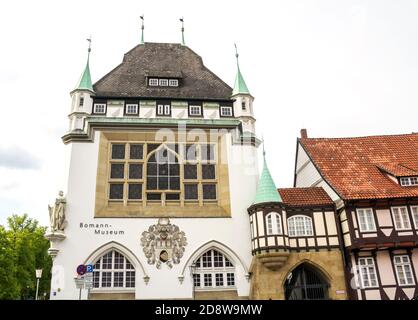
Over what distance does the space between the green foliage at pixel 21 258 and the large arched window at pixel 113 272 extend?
13.0 meters

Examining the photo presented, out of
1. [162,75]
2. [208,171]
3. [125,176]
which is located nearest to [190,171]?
[208,171]

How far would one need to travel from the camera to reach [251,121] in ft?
81.0

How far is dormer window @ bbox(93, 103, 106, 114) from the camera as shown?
939 inches

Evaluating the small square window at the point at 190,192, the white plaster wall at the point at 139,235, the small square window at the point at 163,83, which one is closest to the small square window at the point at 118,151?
the white plaster wall at the point at 139,235

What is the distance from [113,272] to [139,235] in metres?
2.37

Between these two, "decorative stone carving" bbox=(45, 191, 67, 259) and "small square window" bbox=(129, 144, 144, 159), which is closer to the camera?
"decorative stone carving" bbox=(45, 191, 67, 259)

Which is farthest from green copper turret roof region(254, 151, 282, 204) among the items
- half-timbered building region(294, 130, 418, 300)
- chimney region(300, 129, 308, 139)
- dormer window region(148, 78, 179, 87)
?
dormer window region(148, 78, 179, 87)

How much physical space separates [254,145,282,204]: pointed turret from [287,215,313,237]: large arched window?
4.71 feet

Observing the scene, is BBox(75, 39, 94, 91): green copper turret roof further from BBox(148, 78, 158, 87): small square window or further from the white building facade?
BBox(148, 78, 158, 87): small square window

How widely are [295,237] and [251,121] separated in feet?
25.9

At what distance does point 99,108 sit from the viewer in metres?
24.0
